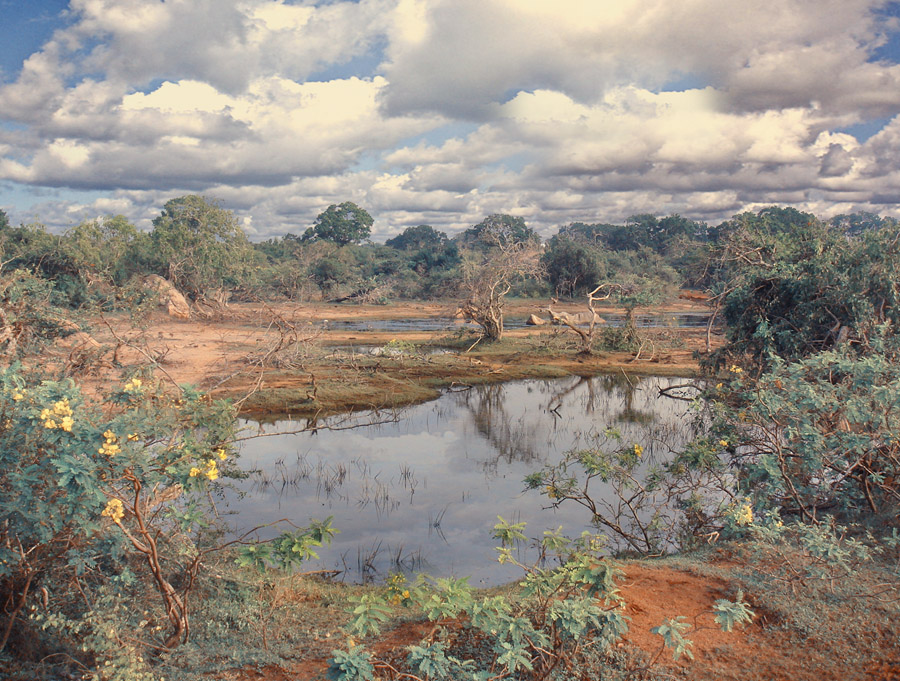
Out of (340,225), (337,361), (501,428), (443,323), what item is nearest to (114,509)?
(501,428)

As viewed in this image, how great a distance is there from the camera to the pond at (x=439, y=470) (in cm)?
872

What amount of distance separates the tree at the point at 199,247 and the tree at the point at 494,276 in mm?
16332

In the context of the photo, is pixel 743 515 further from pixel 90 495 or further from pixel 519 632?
pixel 90 495

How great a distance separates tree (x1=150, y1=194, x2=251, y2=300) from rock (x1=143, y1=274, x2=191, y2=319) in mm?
1338

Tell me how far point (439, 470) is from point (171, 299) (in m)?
25.7

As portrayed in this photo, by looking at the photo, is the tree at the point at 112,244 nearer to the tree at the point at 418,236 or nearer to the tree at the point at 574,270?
the tree at the point at 574,270

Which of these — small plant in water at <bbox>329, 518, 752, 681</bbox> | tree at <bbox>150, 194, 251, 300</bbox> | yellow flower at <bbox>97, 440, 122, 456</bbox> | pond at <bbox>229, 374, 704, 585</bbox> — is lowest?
pond at <bbox>229, 374, 704, 585</bbox>

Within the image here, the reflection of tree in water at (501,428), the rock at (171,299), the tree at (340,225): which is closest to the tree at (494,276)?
the reflection of tree in water at (501,428)

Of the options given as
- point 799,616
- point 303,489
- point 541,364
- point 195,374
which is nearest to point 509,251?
point 541,364

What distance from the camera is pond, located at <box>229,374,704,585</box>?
872 cm

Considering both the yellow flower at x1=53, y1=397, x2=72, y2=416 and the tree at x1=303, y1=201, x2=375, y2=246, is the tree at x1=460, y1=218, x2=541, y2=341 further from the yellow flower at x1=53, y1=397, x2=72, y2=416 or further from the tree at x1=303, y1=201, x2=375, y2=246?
the tree at x1=303, y1=201, x2=375, y2=246

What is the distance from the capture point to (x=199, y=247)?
35.7 meters

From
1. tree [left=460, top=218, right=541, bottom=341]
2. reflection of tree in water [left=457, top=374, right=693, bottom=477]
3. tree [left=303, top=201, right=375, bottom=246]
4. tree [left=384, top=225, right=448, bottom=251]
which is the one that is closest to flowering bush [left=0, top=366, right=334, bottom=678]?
reflection of tree in water [left=457, top=374, right=693, bottom=477]

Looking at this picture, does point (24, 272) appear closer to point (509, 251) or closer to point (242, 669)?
point (242, 669)
